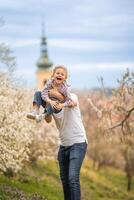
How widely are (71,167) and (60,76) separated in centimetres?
167

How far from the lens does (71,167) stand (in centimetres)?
1088

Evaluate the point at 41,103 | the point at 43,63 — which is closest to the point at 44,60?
the point at 43,63

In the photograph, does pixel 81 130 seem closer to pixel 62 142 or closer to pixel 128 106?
pixel 62 142

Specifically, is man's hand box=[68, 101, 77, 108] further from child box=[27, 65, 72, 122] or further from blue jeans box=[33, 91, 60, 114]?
blue jeans box=[33, 91, 60, 114]

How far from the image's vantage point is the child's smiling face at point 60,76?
10.9 m

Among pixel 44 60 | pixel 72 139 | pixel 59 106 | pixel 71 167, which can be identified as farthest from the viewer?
pixel 44 60

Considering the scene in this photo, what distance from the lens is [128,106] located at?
1148 inches

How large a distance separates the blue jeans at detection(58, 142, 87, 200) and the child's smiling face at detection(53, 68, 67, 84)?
3.94 ft

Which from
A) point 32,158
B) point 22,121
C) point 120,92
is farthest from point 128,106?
point 22,121

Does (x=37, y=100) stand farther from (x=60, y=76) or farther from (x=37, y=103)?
(x=60, y=76)

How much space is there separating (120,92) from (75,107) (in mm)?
14387

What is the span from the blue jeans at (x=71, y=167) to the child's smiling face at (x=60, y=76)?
1.20m

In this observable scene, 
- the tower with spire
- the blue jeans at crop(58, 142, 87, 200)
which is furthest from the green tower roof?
the blue jeans at crop(58, 142, 87, 200)

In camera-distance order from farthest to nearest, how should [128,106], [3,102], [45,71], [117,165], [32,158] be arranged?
[45,71]
[117,165]
[32,158]
[128,106]
[3,102]
